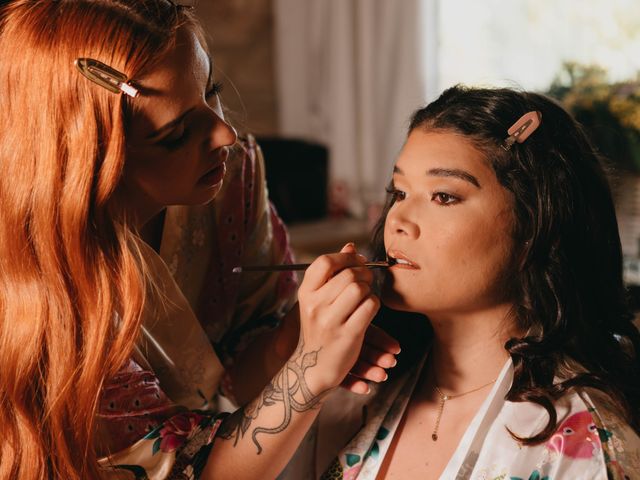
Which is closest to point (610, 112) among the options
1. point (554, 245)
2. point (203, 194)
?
point (554, 245)

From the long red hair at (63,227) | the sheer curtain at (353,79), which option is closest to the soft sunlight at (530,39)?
the sheer curtain at (353,79)

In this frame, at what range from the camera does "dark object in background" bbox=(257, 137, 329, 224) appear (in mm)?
3203

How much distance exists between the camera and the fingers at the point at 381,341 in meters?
1.18

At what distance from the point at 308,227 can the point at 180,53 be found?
7.36 feet

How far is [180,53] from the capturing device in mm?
1134

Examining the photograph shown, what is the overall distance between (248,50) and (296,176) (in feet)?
3.01

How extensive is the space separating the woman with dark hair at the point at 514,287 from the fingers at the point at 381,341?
8cm

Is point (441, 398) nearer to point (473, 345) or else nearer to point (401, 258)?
point (473, 345)

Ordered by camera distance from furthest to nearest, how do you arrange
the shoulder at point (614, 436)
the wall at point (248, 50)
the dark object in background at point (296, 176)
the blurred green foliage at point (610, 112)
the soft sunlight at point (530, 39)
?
the wall at point (248, 50), the dark object in background at point (296, 176), the soft sunlight at point (530, 39), the blurred green foliage at point (610, 112), the shoulder at point (614, 436)

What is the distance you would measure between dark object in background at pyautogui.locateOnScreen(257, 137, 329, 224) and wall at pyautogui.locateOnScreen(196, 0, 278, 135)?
0.52 metres

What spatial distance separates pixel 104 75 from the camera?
105cm

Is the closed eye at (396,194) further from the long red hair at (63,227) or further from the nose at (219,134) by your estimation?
the long red hair at (63,227)

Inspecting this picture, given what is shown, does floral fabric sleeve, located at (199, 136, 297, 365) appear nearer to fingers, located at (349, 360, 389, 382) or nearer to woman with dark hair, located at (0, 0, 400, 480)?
woman with dark hair, located at (0, 0, 400, 480)

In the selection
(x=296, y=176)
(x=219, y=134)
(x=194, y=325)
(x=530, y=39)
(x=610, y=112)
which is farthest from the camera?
(x=296, y=176)
